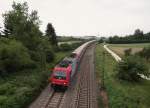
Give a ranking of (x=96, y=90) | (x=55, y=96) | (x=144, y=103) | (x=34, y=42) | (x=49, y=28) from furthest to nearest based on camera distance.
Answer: (x=49, y=28) → (x=34, y=42) → (x=96, y=90) → (x=55, y=96) → (x=144, y=103)

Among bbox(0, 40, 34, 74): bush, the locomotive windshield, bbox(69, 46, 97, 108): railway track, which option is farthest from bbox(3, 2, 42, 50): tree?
the locomotive windshield

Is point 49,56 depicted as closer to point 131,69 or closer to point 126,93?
point 131,69

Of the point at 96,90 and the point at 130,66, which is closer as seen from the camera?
the point at 96,90

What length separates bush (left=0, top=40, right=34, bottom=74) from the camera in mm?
33594

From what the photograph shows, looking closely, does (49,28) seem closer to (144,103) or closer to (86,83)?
(86,83)

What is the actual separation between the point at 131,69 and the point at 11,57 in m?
20.8

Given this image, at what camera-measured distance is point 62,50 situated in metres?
73.1

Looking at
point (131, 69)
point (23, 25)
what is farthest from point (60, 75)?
point (23, 25)

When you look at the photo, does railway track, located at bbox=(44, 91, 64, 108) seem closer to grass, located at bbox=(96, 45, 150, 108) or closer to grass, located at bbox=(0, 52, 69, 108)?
grass, located at bbox=(0, 52, 69, 108)

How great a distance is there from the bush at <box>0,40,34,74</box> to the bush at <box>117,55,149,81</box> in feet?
58.4

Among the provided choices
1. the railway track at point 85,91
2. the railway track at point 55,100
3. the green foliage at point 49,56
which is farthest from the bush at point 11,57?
the railway track at point 85,91

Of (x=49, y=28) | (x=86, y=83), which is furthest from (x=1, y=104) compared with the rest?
(x=49, y=28)

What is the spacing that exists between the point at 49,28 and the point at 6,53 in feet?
125

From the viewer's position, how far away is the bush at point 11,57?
110 ft
